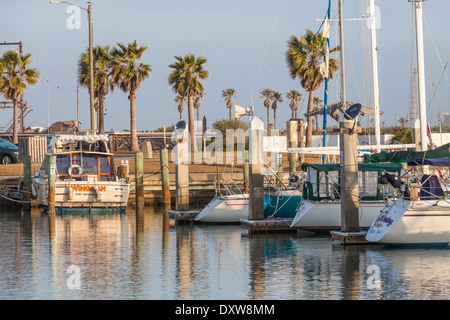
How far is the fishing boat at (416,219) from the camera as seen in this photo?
2383cm

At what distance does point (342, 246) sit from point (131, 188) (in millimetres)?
18085

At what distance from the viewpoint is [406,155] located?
97.3 feet

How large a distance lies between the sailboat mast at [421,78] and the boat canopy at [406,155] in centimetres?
65

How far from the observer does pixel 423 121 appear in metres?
29.4

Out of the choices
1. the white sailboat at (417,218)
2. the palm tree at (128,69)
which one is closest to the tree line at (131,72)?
the palm tree at (128,69)

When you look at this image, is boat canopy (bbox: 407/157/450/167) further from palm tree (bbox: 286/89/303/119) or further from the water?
palm tree (bbox: 286/89/303/119)

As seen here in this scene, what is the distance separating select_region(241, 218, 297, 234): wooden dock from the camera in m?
28.9

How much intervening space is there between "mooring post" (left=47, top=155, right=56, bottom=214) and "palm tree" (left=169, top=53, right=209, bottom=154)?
25417 millimetres

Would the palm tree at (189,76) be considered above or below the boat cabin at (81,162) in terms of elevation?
above

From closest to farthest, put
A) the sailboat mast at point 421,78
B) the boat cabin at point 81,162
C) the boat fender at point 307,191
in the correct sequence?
the boat fender at point 307,191 < the sailboat mast at point 421,78 < the boat cabin at point 81,162

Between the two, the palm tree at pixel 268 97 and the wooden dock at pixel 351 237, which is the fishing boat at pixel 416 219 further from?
the palm tree at pixel 268 97

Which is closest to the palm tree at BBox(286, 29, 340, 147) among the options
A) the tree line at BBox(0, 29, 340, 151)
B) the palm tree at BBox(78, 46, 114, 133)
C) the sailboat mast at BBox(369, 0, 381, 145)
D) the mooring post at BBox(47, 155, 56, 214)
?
the tree line at BBox(0, 29, 340, 151)
